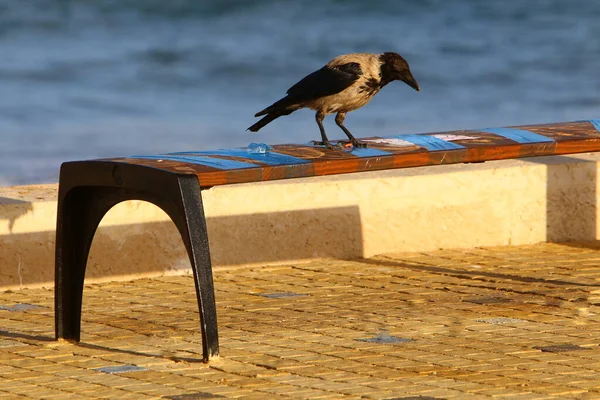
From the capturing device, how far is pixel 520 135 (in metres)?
5.98

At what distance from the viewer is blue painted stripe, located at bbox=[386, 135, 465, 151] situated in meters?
5.66

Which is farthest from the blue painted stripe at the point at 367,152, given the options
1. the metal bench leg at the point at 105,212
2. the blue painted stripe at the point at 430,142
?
the metal bench leg at the point at 105,212

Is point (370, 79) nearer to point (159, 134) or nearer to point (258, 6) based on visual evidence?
point (159, 134)

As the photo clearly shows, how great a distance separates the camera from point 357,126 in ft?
57.5

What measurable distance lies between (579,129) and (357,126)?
37.3ft

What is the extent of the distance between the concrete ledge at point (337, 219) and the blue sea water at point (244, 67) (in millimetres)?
6728

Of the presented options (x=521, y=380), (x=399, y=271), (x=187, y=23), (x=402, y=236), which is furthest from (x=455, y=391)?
(x=187, y=23)

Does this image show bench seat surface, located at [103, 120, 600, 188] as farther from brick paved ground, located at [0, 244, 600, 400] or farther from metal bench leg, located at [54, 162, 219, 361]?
brick paved ground, located at [0, 244, 600, 400]

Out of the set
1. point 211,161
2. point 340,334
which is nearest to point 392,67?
point 211,161

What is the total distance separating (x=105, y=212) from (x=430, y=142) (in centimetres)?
145

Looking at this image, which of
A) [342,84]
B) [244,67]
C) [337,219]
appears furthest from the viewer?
[244,67]

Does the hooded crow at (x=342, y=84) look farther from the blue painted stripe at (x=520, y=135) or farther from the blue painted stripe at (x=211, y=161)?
the blue painted stripe at (x=211, y=161)

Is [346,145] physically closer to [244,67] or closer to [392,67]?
[392,67]

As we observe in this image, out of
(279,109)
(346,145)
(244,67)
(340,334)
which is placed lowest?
(340,334)
